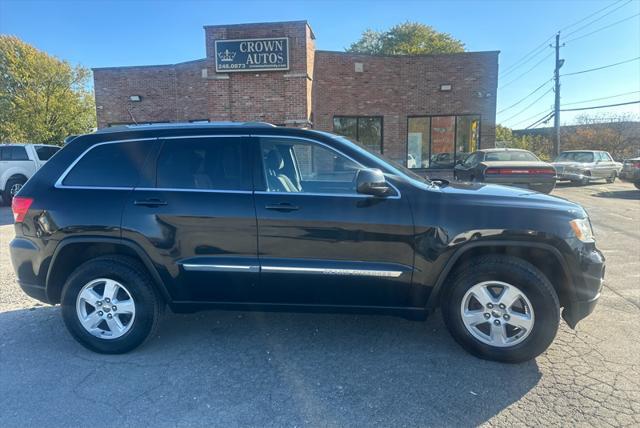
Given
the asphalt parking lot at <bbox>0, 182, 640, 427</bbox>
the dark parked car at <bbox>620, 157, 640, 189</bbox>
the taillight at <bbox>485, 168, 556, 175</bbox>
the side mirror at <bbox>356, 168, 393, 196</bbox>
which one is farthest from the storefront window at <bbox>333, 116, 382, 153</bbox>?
the side mirror at <bbox>356, 168, 393, 196</bbox>

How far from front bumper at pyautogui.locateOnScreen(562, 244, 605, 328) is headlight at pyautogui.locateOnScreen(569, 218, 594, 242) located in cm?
10

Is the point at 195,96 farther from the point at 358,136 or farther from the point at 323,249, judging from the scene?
the point at 323,249

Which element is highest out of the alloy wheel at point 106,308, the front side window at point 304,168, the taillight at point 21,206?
the front side window at point 304,168

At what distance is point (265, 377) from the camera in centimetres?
295

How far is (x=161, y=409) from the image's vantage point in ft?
8.55

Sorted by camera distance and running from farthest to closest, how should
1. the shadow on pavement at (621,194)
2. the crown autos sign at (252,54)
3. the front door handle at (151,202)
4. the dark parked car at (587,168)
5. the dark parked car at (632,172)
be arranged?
1. the dark parked car at (587,168)
2. the dark parked car at (632,172)
3. the shadow on pavement at (621,194)
4. the crown autos sign at (252,54)
5. the front door handle at (151,202)

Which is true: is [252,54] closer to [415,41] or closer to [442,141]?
[442,141]

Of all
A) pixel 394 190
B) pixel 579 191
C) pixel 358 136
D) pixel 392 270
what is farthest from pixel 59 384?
pixel 579 191

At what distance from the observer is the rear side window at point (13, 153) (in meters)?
12.4

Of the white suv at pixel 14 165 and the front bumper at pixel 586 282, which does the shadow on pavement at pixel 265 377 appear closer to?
the front bumper at pixel 586 282

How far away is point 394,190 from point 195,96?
579 inches

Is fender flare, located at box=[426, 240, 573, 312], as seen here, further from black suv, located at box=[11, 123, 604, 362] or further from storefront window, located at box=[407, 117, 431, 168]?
storefront window, located at box=[407, 117, 431, 168]

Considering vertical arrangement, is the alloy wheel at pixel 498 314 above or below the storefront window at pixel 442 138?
below

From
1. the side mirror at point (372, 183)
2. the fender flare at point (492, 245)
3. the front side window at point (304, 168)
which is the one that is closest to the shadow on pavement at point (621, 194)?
the fender flare at point (492, 245)
